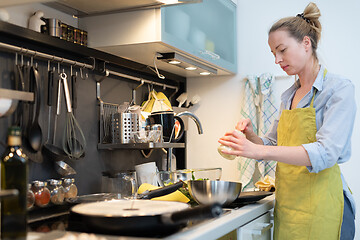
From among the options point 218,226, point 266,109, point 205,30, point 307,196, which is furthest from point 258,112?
point 218,226

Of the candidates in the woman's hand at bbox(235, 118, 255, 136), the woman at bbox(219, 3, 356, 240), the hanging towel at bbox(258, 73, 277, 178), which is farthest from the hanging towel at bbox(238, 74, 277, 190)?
the woman at bbox(219, 3, 356, 240)

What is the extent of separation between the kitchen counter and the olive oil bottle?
0.17 feet

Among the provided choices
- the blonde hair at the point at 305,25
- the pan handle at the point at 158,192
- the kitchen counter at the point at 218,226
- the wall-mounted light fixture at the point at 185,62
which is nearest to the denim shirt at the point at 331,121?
the blonde hair at the point at 305,25

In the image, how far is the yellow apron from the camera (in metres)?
1.58

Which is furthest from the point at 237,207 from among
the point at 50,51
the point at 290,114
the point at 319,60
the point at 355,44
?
the point at 355,44

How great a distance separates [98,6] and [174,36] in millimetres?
334

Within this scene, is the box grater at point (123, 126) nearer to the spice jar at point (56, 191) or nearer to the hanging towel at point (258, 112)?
the spice jar at point (56, 191)

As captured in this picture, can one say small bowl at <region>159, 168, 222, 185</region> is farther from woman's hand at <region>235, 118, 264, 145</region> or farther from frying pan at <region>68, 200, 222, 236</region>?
frying pan at <region>68, 200, 222, 236</region>

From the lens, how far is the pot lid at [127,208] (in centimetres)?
108

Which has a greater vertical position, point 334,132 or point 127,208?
point 334,132

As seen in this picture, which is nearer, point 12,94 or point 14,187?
point 14,187

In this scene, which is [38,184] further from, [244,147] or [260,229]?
[260,229]

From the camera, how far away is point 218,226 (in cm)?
124

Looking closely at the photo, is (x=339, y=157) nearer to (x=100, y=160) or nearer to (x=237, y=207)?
(x=237, y=207)
